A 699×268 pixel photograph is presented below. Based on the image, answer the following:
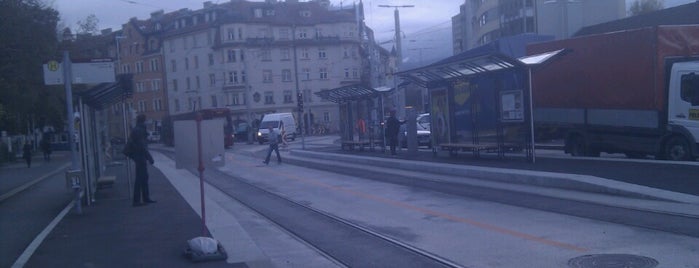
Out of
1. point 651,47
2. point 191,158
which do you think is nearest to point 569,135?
point 651,47

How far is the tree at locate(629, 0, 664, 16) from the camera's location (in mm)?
72812

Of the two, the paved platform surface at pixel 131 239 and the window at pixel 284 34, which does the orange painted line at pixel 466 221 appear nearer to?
the paved platform surface at pixel 131 239

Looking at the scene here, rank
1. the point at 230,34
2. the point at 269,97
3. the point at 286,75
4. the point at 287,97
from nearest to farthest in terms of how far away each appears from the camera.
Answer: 1. the point at 230,34
2. the point at 286,75
3. the point at 269,97
4. the point at 287,97

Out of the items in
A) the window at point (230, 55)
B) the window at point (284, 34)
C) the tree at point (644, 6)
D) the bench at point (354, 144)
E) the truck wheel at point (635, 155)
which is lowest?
the truck wheel at point (635, 155)

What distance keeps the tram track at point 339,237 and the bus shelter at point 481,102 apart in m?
7.63

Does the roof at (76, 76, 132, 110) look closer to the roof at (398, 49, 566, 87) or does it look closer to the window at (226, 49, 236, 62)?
the roof at (398, 49, 566, 87)

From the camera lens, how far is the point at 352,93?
3675 centimetres

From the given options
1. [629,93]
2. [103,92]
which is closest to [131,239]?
[103,92]

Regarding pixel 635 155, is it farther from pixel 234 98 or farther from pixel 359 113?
pixel 234 98

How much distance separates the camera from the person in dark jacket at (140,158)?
17.9 m

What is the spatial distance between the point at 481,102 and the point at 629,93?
16.9 ft

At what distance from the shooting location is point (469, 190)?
19.0 meters

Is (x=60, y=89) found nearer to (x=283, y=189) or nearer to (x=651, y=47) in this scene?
(x=283, y=189)

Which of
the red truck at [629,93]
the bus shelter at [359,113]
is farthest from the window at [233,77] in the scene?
the red truck at [629,93]
